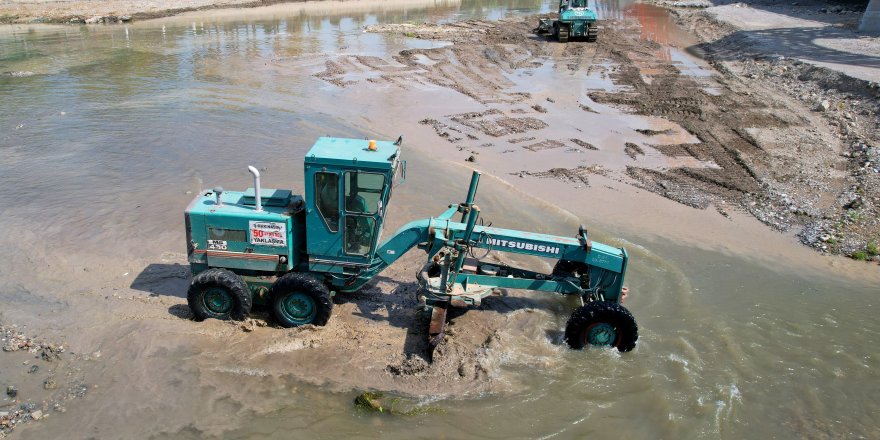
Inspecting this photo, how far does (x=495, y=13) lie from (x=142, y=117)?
28.8m

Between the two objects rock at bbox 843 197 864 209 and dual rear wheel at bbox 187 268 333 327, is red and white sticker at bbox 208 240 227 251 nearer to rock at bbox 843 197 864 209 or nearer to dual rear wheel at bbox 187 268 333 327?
dual rear wheel at bbox 187 268 333 327

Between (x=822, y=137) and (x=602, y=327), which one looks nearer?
(x=602, y=327)

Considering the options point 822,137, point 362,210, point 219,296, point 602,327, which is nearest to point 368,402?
point 362,210

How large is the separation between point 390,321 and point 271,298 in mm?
1608

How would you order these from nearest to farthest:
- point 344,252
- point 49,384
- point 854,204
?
point 49,384 < point 344,252 < point 854,204

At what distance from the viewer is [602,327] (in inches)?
316

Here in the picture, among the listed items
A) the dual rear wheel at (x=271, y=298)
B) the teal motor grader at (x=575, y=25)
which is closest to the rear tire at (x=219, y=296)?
the dual rear wheel at (x=271, y=298)

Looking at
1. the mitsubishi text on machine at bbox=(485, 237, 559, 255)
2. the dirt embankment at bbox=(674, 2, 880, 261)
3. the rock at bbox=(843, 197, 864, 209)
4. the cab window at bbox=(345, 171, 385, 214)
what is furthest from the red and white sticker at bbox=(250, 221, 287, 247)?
the rock at bbox=(843, 197, 864, 209)

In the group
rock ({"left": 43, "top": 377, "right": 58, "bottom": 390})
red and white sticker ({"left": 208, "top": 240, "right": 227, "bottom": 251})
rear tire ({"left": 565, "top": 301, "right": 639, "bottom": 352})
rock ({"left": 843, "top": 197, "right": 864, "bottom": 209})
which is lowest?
rock ({"left": 43, "top": 377, "right": 58, "bottom": 390})

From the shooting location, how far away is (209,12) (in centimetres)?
3819

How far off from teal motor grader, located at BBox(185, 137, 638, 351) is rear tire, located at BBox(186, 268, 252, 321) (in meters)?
0.01

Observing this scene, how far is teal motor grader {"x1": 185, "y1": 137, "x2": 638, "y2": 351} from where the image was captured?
25.7ft

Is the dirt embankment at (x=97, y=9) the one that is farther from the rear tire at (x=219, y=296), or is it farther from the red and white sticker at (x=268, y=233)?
the red and white sticker at (x=268, y=233)

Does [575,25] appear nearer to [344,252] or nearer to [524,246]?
[524,246]
